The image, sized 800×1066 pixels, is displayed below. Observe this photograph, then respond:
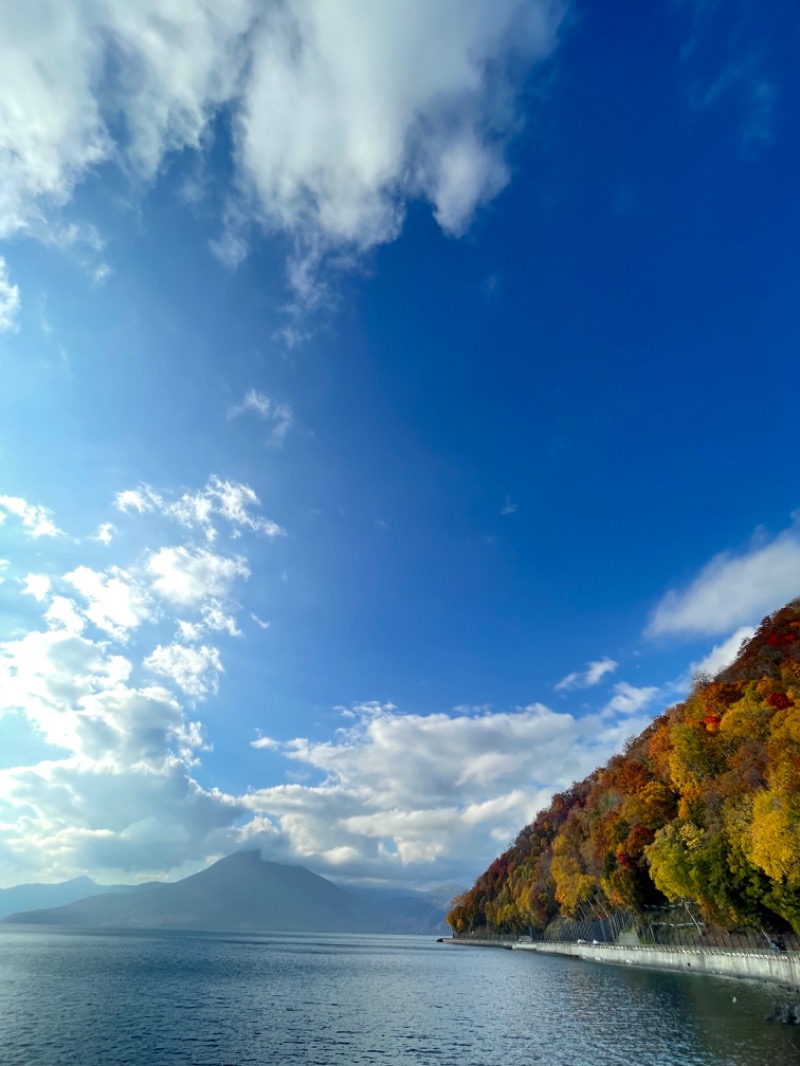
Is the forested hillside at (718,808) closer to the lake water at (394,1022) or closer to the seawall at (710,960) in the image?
the seawall at (710,960)

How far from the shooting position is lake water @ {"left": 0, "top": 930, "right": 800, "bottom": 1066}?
34750 millimetres

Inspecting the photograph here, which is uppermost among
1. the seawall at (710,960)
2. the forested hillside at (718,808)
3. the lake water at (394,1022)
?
the forested hillside at (718,808)

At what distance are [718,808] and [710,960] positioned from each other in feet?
57.4

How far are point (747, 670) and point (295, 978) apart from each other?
7529 cm

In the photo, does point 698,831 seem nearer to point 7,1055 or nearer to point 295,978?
point 295,978

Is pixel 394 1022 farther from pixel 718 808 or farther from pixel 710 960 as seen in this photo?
pixel 710 960

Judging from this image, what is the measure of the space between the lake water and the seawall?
2.71 metres

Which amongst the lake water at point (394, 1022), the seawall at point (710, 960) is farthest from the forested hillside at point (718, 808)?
the lake water at point (394, 1022)

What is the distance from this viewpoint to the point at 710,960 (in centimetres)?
6819

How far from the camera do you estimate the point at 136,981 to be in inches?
2948

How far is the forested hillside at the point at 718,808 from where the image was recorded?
52188 mm

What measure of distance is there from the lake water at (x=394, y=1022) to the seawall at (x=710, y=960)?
2.71 m

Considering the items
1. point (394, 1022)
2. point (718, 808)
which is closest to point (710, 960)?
point (718, 808)

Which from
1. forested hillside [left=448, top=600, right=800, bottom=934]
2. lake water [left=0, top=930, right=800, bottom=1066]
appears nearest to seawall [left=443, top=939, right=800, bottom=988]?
lake water [left=0, top=930, right=800, bottom=1066]
